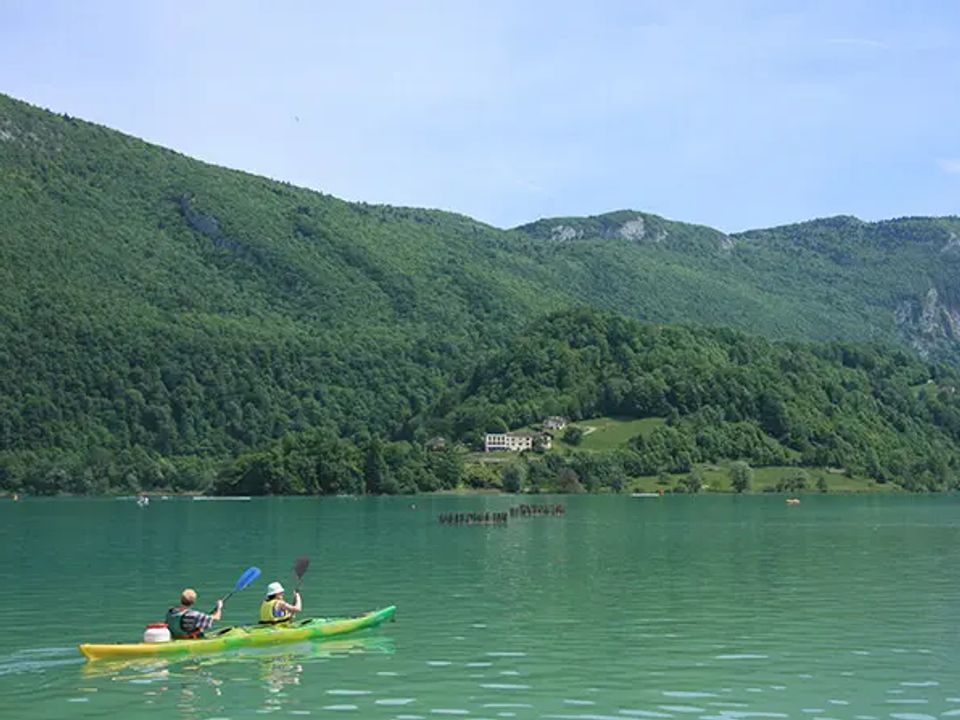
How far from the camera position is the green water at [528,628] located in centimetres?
3300

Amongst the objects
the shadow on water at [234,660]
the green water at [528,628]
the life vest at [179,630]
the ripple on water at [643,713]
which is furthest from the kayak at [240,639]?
the ripple on water at [643,713]

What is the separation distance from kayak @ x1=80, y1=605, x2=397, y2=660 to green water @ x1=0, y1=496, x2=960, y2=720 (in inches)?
20.0

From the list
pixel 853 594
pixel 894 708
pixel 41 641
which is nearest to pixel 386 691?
pixel 894 708

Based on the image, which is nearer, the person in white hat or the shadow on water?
the shadow on water

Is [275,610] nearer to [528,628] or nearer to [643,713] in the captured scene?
[528,628]

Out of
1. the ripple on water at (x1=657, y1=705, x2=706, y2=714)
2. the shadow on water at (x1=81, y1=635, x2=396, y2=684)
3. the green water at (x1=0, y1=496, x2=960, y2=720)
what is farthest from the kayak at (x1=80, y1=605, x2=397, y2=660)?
the ripple on water at (x1=657, y1=705, x2=706, y2=714)

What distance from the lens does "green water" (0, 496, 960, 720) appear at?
33000 mm

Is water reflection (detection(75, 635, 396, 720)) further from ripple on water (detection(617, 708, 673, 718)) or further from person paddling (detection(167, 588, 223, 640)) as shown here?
ripple on water (detection(617, 708, 673, 718))

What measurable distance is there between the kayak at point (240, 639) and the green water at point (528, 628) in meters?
0.51

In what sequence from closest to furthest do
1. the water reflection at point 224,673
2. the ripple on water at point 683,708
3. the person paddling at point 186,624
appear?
the ripple on water at point 683,708 → the water reflection at point 224,673 → the person paddling at point 186,624

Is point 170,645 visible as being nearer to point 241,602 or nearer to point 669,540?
point 241,602

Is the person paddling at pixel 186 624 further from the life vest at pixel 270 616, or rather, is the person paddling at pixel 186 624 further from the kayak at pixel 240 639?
the life vest at pixel 270 616

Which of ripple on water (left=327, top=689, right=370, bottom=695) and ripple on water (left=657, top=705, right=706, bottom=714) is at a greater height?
ripple on water (left=327, top=689, right=370, bottom=695)

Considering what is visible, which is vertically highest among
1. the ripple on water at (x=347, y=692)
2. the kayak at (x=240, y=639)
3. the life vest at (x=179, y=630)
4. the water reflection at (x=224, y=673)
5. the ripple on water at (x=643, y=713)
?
the life vest at (x=179, y=630)
